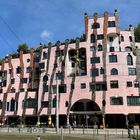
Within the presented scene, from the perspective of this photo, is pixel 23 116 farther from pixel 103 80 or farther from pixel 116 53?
pixel 116 53

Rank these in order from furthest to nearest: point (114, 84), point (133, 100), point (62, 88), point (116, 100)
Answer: point (62, 88), point (114, 84), point (116, 100), point (133, 100)

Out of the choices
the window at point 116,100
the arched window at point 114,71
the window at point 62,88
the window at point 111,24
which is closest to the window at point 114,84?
the arched window at point 114,71

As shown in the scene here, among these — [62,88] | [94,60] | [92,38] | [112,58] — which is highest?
[92,38]

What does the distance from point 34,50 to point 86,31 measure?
17.4 meters

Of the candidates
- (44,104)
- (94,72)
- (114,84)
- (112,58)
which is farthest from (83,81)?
(44,104)

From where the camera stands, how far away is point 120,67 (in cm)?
6650

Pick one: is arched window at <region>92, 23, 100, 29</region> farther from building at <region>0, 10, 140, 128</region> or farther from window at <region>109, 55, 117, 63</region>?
window at <region>109, 55, 117, 63</region>

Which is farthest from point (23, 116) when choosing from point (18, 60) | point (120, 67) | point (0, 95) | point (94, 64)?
point (120, 67)

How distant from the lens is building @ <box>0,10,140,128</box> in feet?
214

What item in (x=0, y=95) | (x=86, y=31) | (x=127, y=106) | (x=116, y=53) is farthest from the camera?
(x=0, y=95)

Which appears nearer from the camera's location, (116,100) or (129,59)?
(116,100)

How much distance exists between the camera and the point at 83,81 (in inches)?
2692

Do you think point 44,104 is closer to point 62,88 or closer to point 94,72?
point 62,88

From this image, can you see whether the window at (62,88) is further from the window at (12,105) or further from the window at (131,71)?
the window at (131,71)
